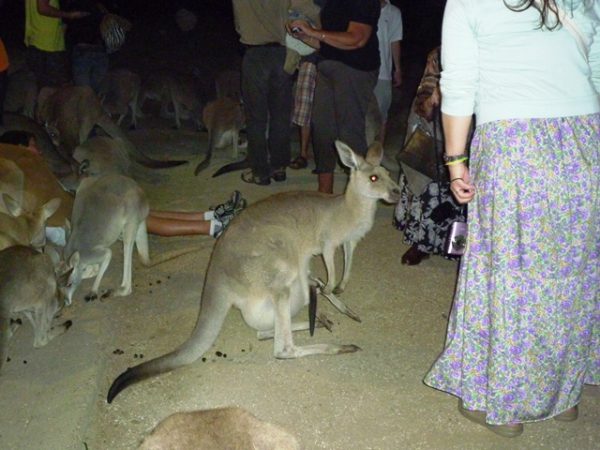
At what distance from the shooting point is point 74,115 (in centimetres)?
675

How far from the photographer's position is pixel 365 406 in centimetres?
289

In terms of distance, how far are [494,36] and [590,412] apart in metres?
1.72

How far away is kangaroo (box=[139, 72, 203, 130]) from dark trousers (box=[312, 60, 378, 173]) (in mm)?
4395

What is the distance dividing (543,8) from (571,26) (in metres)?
0.15

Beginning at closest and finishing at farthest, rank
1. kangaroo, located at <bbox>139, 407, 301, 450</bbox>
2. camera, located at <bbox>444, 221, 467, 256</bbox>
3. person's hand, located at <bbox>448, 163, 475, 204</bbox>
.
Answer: kangaroo, located at <bbox>139, 407, 301, 450</bbox> → person's hand, located at <bbox>448, 163, 475, 204</bbox> → camera, located at <bbox>444, 221, 467, 256</bbox>

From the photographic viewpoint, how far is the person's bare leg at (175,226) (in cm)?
462

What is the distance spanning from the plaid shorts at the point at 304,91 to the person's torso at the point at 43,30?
8.77 ft

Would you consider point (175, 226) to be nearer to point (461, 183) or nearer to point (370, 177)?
point (370, 177)

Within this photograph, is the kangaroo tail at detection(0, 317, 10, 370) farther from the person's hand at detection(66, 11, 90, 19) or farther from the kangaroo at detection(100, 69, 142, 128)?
the kangaroo at detection(100, 69, 142, 128)

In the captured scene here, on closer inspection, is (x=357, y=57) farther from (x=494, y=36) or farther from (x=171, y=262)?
(x=494, y=36)

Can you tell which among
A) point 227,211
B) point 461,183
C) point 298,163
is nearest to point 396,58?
point 298,163

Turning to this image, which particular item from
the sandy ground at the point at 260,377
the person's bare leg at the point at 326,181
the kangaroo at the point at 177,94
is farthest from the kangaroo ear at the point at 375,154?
the kangaroo at the point at 177,94

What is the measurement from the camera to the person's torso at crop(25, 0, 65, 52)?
6.61 meters

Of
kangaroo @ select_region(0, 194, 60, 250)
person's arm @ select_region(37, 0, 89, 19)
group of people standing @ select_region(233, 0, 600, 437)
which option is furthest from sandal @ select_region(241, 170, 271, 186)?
group of people standing @ select_region(233, 0, 600, 437)
